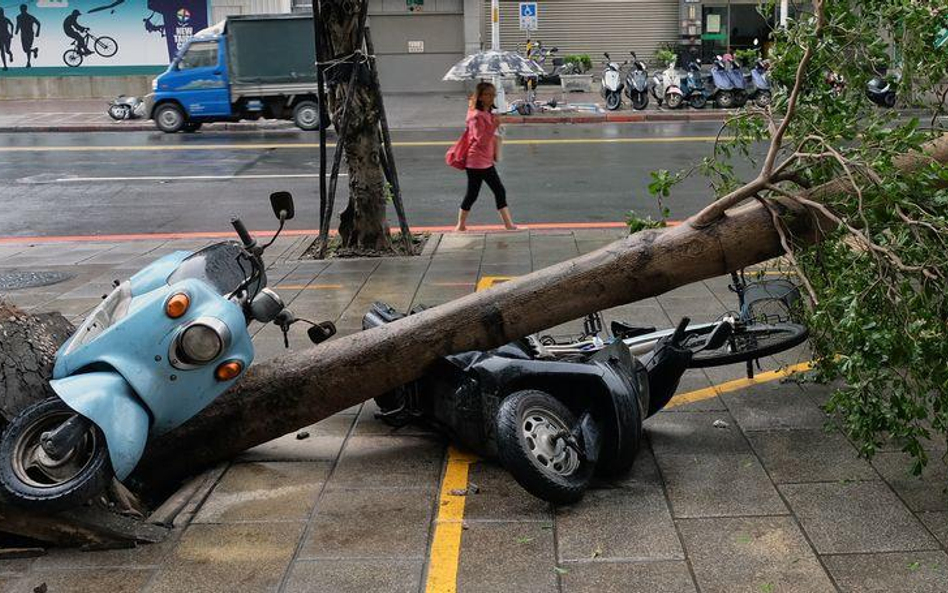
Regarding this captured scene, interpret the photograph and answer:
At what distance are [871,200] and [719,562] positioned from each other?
183cm

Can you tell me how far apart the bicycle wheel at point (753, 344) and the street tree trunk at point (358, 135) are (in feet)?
18.7

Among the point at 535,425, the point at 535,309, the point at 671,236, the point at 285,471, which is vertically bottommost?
the point at 285,471

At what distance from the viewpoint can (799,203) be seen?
549cm

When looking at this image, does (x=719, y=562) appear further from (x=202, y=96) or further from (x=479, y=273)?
(x=202, y=96)

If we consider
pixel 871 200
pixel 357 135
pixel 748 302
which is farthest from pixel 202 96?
pixel 871 200

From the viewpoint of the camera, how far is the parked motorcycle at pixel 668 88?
25500mm

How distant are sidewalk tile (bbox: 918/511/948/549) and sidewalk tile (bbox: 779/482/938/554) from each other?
0.04 m

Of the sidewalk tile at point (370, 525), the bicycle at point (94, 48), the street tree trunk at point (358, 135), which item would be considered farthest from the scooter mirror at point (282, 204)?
the bicycle at point (94, 48)

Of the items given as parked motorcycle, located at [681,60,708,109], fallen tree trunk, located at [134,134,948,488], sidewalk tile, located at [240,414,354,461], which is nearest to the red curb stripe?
sidewalk tile, located at [240,414,354,461]

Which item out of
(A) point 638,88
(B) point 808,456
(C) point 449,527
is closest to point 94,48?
(A) point 638,88

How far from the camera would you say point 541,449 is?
5004 mm

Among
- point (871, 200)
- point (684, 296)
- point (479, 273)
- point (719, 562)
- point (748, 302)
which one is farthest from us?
point (479, 273)

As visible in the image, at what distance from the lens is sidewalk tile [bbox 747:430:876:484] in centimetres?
526

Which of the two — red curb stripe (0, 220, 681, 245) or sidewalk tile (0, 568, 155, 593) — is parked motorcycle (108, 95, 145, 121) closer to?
red curb stripe (0, 220, 681, 245)
